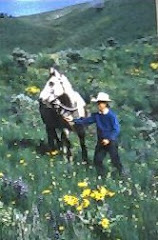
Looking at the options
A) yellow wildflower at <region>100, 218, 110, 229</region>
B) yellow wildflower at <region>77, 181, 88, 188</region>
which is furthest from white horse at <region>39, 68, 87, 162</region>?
yellow wildflower at <region>100, 218, 110, 229</region>

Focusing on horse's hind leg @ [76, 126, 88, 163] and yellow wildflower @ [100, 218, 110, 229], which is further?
horse's hind leg @ [76, 126, 88, 163]

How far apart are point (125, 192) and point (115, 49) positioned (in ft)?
1.99

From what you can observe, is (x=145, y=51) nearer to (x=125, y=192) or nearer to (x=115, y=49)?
(x=115, y=49)

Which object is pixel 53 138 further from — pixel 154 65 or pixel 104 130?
pixel 154 65

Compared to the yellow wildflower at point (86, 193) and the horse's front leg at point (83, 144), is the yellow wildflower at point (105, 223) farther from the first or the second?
the horse's front leg at point (83, 144)

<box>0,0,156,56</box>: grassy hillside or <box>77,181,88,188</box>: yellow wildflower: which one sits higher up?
<box>0,0,156,56</box>: grassy hillside

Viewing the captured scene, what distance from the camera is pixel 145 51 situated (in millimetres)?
3645

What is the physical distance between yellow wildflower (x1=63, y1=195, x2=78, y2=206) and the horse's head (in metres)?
0.38

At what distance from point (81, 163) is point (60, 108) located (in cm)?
23

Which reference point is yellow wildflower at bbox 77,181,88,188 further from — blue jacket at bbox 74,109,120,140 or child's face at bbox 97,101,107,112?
child's face at bbox 97,101,107,112

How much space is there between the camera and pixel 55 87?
3463 mm

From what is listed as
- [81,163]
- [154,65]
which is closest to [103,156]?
[81,163]

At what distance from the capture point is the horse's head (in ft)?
11.3

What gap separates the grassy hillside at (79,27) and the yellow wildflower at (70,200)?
Answer: 2.02ft
